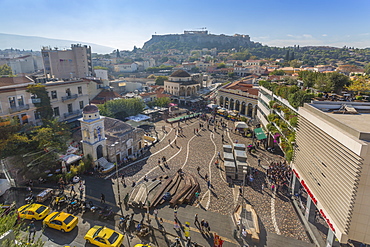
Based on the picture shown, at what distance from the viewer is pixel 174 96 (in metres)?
57.9

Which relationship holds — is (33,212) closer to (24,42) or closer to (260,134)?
(260,134)

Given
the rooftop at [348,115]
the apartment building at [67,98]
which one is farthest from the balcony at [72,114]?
the rooftop at [348,115]

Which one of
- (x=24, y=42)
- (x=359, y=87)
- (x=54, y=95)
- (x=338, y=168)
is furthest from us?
(x=24, y=42)

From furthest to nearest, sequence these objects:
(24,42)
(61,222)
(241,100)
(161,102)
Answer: (161,102), (241,100), (24,42), (61,222)

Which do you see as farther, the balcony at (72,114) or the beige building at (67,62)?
the beige building at (67,62)

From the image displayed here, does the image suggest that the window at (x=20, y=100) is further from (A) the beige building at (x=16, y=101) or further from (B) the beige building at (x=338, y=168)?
(B) the beige building at (x=338, y=168)

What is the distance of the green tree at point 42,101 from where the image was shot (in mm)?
26472

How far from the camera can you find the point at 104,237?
12.2 meters

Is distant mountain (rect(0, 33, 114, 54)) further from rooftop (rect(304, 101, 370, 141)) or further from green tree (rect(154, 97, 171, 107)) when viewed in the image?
rooftop (rect(304, 101, 370, 141))

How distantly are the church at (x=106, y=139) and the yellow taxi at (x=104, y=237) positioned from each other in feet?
29.3

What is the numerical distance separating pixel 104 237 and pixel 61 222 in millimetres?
3262

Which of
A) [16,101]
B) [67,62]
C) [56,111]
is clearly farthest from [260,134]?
[67,62]

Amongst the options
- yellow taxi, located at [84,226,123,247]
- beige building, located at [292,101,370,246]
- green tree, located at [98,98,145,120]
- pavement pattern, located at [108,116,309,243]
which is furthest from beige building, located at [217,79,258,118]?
yellow taxi, located at [84,226,123,247]

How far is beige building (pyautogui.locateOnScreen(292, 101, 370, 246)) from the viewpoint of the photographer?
33.2 ft
